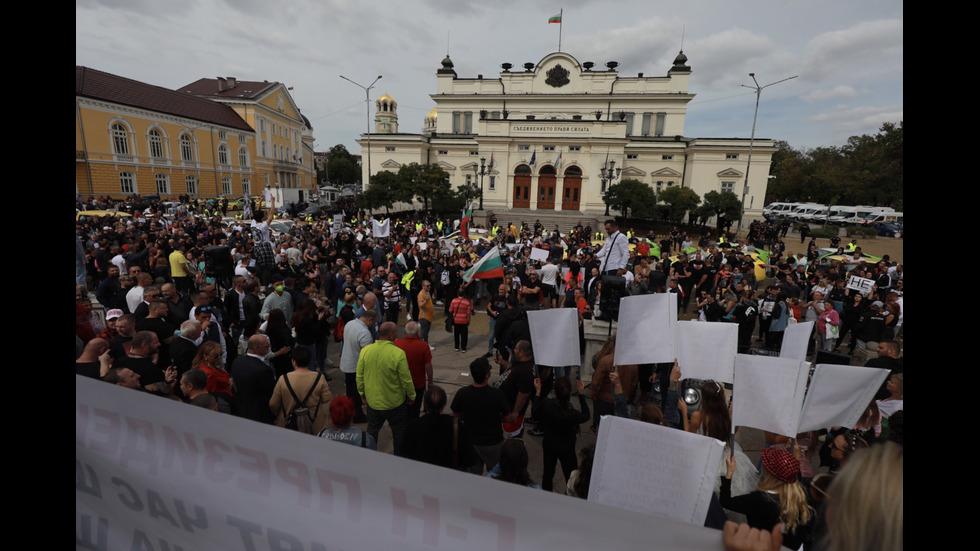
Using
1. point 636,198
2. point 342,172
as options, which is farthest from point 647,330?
point 342,172

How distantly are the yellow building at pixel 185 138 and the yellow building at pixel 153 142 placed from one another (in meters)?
0.08

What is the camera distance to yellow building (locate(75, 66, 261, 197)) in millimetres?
36125

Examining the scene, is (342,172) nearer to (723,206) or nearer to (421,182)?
(421,182)

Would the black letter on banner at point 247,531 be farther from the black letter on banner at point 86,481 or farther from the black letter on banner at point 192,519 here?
the black letter on banner at point 86,481

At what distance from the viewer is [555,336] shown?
4.76m

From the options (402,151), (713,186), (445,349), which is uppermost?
(402,151)

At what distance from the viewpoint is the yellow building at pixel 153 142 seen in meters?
36.1

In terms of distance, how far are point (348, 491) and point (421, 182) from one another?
121 feet

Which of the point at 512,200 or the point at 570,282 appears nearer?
the point at 570,282

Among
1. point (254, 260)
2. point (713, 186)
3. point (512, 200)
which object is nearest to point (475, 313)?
point (254, 260)

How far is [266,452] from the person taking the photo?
1965 mm

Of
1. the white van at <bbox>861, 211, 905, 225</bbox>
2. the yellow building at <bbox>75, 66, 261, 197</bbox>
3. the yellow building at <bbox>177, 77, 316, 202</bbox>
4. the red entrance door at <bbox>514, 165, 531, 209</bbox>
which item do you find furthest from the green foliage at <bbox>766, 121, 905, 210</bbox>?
the yellow building at <bbox>75, 66, 261, 197</bbox>

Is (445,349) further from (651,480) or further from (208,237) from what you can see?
(208,237)

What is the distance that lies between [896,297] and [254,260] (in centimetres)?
1414
